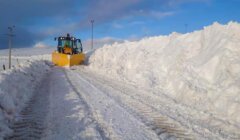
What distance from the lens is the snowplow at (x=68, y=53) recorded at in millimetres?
37062

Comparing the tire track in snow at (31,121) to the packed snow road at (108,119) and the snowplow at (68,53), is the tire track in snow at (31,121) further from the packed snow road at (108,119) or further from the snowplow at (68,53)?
the snowplow at (68,53)

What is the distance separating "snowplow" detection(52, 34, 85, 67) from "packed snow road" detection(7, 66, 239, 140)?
21.8 meters

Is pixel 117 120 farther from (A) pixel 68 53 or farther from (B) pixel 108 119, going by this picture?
(A) pixel 68 53

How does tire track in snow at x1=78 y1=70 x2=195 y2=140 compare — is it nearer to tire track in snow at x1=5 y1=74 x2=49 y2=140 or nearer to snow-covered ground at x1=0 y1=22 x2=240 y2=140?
snow-covered ground at x1=0 y1=22 x2=240 y2=140

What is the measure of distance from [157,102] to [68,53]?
2700 centimetres

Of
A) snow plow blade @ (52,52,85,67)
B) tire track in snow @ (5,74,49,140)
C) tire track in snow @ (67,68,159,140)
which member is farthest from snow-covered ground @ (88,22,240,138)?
snow plow blade @ (52,52,85,67)

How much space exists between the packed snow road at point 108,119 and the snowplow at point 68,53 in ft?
71.4

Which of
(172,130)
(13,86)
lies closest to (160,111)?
(172,130)

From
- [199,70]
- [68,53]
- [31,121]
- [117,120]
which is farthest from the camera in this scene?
[68,53]

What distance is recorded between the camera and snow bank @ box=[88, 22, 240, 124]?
12773 mm

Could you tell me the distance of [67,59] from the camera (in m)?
36.8

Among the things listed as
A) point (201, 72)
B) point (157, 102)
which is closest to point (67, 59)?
point (201, 72)

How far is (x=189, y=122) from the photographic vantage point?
1058cm

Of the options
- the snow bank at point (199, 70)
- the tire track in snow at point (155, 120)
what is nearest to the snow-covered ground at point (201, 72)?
the snow bank at point (199, 70)
